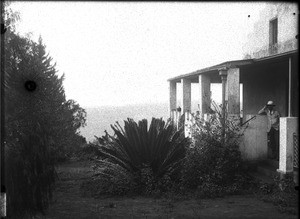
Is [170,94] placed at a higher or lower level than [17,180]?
higher

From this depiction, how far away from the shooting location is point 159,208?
7895 mm

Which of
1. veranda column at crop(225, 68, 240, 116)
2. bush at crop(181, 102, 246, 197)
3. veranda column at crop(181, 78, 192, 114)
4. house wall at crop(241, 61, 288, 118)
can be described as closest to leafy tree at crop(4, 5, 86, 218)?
bush at crop(181, 102, 246, 197)

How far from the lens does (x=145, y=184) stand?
9.63 m

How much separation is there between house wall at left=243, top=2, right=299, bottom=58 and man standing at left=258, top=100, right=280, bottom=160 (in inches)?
154

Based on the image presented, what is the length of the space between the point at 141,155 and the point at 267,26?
9.61 m

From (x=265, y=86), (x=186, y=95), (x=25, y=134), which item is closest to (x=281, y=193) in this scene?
(x=25, y=134)

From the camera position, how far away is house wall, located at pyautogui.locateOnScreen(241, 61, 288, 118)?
534 inches

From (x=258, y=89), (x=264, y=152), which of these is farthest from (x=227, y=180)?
(x=258, y=89)

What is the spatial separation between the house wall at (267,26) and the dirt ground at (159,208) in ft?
23.8

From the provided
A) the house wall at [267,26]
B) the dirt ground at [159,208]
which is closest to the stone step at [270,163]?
the dirt ground at [159,208]

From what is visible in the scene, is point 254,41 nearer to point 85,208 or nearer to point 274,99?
point 274,99

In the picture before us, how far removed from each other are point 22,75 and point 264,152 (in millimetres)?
6989

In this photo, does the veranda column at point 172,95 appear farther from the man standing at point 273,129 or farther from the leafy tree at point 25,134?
the leafy tree at point 25,134

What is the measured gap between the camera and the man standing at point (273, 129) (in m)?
9.88
